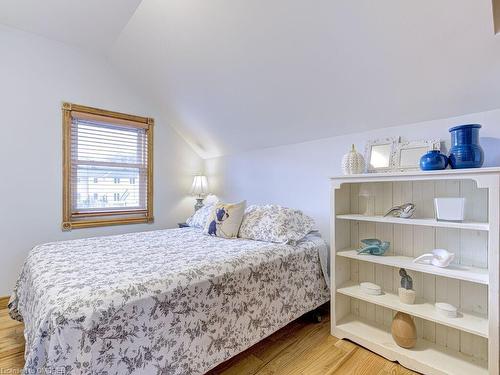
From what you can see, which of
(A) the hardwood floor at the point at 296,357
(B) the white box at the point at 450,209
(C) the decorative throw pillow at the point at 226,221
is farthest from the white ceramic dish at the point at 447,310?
(C) the decorative throw pillow at the point at 226,221

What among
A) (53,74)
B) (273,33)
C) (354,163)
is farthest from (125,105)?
(354,163)

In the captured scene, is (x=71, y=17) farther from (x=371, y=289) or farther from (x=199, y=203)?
(x=371, y=289)

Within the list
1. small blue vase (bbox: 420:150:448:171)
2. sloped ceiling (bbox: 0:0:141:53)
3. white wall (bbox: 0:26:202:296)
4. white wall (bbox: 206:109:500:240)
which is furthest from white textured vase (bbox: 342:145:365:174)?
white wall (bbox: 0:26:202:296)

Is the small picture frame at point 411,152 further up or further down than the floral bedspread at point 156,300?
further up

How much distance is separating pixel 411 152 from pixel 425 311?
105cm

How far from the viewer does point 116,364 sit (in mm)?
1028

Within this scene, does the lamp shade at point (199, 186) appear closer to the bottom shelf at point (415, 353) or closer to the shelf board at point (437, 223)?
the shelf board at point (437, 223)

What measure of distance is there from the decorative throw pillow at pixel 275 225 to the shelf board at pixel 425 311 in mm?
524

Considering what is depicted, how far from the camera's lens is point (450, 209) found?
56.8 inches

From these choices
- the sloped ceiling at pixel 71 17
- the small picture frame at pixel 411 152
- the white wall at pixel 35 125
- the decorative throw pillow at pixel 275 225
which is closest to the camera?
the small picture frame at pixel 411 152

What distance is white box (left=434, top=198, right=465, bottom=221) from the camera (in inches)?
55.4

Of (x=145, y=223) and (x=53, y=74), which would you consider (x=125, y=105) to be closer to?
(x=53, y=74)

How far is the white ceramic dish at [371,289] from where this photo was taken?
1.78 m

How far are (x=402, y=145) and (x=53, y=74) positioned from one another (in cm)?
333
